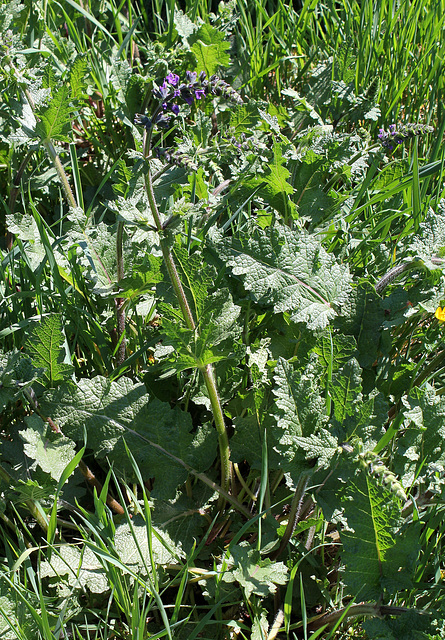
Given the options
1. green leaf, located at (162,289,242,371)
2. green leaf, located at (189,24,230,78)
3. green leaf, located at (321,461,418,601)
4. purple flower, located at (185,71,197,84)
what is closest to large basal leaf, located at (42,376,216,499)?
green leaf, located at (162,289,242,371)

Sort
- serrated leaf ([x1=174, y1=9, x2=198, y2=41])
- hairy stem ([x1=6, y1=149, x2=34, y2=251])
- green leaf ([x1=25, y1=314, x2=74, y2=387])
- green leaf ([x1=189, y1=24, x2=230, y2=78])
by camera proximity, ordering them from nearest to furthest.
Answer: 1. green leaf ([x1=25, y1=314, x2=74, y2=387])
2. hairy stem ([x1=6, y1=149, x2=34, y2=251])
3. green leaf ([x1=189, y1=24, x2=230, y2=78])
4. serrated leaf ([x1=174, y1=9, x2=198, y2=41])

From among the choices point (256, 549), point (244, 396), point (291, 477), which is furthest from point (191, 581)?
point (244, 396)

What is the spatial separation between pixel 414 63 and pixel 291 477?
281 cm

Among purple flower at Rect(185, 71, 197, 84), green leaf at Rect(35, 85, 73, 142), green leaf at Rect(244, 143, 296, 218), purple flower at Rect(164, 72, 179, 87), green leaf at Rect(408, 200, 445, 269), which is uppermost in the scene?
purple flower at Rect(164, 72, 179, 87)

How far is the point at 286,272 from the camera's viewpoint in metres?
2.14

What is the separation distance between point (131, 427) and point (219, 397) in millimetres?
348

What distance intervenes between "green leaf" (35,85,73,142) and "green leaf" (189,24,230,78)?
925mm

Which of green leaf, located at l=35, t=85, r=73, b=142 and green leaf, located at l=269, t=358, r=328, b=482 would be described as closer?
green leaf, located at l=269, t=358, r=328, b=482

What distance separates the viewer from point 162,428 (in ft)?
6.75

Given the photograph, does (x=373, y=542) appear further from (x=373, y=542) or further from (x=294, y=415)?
(x=294, y=415)

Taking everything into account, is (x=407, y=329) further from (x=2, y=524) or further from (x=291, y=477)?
(x=2, y=524)

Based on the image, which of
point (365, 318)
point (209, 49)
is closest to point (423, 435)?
point (365, 318)

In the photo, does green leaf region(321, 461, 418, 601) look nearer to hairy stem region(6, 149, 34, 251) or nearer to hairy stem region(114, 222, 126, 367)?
hairy stem region(114, 222, 126, 367)

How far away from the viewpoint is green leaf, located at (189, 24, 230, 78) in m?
3.11
